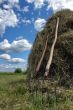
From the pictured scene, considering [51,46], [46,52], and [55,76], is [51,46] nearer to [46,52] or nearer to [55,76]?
[46,52]

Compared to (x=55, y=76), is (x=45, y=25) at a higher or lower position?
higher

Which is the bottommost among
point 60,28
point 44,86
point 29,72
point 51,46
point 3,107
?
point 3,107

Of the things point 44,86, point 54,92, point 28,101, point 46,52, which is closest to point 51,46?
point 46,52

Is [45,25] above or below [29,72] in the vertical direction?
above

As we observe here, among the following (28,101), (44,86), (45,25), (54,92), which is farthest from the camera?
(45,25)

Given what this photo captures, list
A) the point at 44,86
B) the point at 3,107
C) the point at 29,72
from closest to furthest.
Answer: the point at 3,107, the point at 44,86, the point at 29,72

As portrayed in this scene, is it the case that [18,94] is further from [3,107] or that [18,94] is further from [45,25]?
[45,25]

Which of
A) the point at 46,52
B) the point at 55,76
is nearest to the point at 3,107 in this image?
the point at 55,76

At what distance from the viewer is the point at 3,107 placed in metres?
7.77

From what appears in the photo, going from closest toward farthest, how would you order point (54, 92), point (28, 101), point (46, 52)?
point (28, 101) < point (54, 92) < point (46, 52)

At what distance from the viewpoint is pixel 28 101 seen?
8266 millimetres

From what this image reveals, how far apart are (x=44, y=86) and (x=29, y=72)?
112 inches

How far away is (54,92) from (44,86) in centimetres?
89

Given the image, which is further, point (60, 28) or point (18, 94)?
point (60, 28)
